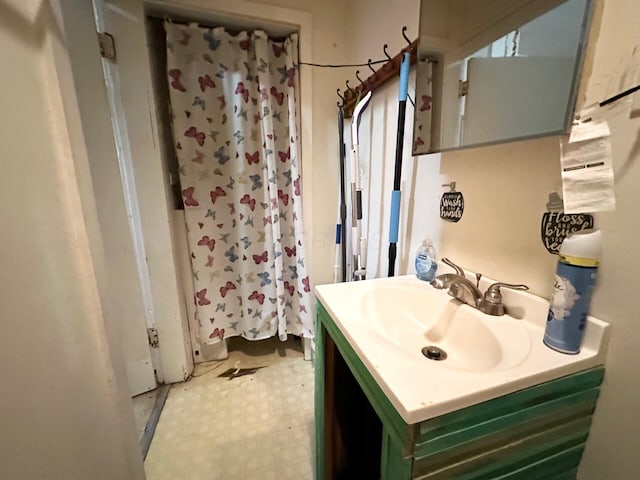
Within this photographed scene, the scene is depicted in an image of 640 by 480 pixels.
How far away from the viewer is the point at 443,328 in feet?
2.46

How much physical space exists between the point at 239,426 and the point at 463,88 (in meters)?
1.65

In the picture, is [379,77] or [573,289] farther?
[379,77]

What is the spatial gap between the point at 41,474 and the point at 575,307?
98 cm

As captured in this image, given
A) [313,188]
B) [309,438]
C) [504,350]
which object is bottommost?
[309,438]

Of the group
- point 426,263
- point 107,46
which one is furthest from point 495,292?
point 107,46

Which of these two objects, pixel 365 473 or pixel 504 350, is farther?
pixel 365 473

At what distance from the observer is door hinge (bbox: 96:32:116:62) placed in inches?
46.1

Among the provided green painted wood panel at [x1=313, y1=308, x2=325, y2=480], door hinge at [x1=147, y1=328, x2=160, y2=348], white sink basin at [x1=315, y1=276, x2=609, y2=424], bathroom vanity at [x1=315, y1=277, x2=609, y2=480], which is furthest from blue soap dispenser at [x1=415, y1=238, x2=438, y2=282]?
door hinge at [x1=147, y1=328, x2=160, y2=348]

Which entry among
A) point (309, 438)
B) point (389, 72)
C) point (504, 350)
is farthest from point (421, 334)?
point (389, 72)

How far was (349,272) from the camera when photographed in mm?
1574

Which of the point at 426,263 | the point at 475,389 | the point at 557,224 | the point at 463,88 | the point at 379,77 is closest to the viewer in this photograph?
the point at 475,389

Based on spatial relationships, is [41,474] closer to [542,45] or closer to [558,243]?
[558,243]

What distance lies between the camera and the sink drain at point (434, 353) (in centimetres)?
67

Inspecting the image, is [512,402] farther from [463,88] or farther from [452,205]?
[463,88]
